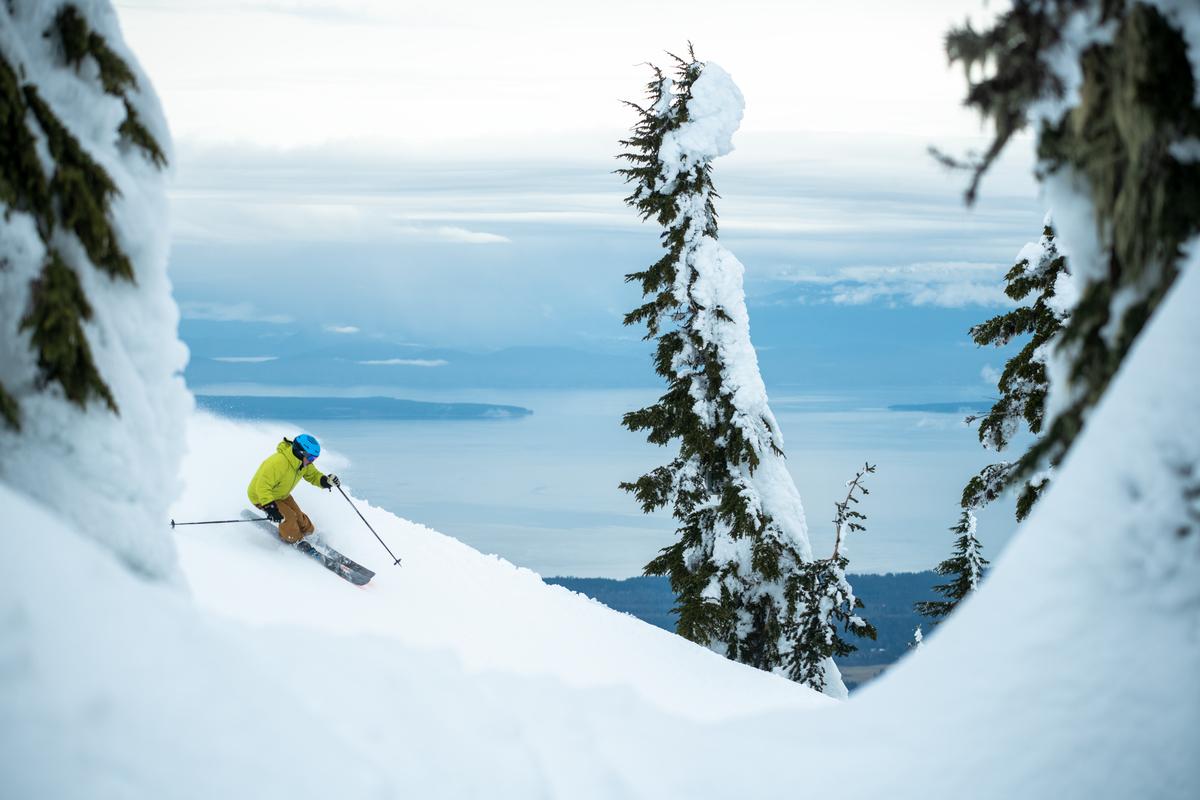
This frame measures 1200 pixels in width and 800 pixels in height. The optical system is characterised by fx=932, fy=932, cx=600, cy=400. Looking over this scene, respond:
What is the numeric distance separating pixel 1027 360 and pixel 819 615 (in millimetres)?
6876

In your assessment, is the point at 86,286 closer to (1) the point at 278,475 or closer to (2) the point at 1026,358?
(1) the point at 278,475

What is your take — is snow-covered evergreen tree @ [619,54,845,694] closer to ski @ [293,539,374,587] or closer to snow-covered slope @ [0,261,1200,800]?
ski @ [293,539,374,587]

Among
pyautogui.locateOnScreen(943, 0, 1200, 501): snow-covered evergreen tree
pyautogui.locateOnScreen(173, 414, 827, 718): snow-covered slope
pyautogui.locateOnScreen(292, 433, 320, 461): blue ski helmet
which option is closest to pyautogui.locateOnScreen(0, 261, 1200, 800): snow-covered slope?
pyautogui.locateOnScreen(943, 0, 1200, 501): snow-covered evergreen tree

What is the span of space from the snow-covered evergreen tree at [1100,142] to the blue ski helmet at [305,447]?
436 inches

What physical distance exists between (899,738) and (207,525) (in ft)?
41.0

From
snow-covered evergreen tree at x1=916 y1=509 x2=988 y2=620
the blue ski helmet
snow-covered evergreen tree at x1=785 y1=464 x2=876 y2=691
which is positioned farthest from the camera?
snow-covered evergreen tree at x1=916 y1=509 x2=988 y2=620

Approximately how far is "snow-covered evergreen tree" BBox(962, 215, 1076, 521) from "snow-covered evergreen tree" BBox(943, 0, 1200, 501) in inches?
382

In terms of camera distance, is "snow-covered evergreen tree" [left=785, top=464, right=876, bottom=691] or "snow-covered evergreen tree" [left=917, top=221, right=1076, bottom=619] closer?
"snow-covered evergreen tree" [left=917, top=221, right=1076, bottom=619]

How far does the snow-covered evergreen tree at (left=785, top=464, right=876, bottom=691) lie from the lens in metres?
19.5

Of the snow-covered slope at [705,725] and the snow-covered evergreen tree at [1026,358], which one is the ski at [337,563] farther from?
the snow-covered evergreen tree at [1026,358]

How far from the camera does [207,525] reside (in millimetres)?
15469

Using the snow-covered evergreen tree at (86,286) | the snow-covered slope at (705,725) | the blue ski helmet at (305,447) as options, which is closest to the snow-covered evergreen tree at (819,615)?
the blue ski helmet at (305,447)

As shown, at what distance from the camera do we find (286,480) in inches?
592

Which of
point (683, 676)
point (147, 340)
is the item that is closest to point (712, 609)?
point (683, 676)
